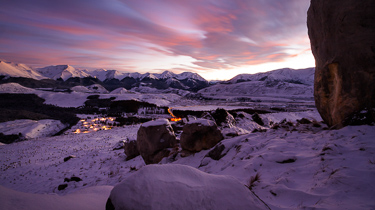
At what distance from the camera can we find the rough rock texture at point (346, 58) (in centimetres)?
608

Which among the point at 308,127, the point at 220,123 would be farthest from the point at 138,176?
the point at 220,123

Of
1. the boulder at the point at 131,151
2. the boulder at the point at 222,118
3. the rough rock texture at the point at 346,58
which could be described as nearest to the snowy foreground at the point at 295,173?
the rough rock texture at the point at 346,58

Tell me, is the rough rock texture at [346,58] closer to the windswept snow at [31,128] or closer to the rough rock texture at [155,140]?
the rough rock texture at [155,140]

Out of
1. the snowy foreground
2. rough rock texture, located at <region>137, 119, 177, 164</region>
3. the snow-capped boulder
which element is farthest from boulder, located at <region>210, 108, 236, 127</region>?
the snow-capped boulder

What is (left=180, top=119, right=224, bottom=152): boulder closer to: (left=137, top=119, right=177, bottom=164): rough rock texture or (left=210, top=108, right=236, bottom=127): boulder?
(left=137, top=119, right=177, bottom=164): rough rock texture

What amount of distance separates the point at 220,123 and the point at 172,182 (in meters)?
14.2

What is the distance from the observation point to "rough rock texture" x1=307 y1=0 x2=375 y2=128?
239 inches

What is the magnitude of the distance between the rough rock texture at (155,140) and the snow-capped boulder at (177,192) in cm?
875

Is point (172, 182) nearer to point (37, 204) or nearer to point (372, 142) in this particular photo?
point (37, 204)

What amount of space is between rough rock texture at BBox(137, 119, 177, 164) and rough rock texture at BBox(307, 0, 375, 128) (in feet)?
29.7

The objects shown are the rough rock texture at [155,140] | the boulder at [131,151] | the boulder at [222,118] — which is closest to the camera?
the rough rock texture at [155,140]

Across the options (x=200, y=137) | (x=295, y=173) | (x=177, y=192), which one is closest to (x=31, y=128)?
(x=200, y=137)

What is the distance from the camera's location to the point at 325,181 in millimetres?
3746

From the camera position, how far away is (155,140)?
38.3 feet
